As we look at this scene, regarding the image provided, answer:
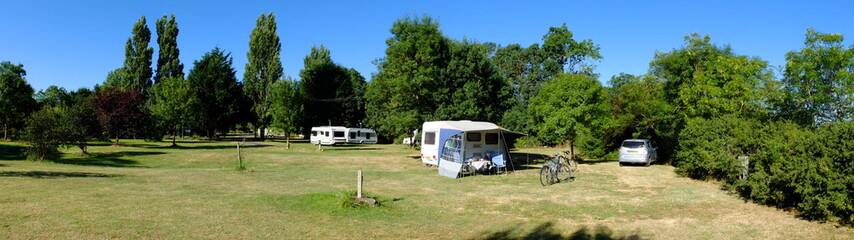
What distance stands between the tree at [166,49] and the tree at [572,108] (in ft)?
145

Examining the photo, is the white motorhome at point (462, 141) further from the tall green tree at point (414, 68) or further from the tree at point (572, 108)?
the tall green tree at point (414, 68)

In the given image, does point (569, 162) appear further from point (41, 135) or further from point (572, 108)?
point (41, 135)

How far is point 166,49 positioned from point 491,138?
46001mm

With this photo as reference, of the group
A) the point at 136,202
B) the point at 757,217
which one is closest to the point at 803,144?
the point at 757,217

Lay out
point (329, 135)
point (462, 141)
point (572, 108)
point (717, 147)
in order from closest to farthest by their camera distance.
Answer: point (717, 147) → point (462, 141) → point (572, 108) → point (329, 135)

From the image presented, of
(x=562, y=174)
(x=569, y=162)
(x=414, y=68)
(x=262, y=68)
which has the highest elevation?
(x=262, y=68)

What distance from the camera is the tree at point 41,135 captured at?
19.4 m

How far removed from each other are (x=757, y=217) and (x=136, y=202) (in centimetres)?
1128

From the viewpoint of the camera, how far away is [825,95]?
1284 cm

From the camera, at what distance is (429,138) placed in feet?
65.9

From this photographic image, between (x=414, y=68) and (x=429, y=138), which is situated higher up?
(x=414, y=68)

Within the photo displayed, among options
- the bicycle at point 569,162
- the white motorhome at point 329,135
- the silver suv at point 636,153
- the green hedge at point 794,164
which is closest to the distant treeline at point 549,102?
the green hedge at point 794,164

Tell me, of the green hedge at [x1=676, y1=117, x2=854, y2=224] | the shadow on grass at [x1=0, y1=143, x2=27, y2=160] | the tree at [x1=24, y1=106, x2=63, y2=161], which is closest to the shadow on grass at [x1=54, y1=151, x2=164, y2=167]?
the tree at [x1=24, y1=106, x2=63, y2=161]

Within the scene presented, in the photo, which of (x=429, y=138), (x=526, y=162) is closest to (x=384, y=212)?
(x=429, y=138)
